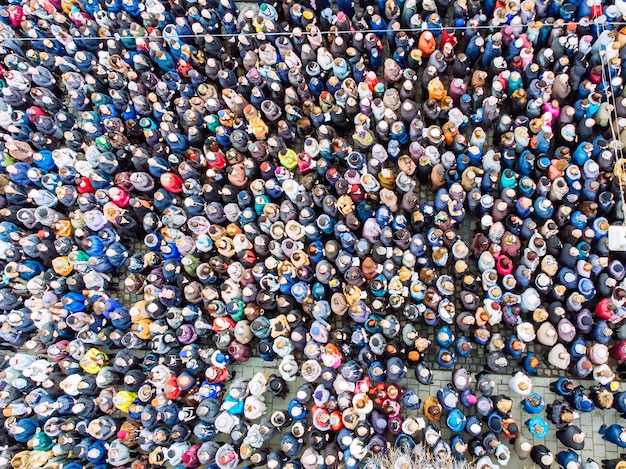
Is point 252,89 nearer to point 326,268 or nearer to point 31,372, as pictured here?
point 326,268

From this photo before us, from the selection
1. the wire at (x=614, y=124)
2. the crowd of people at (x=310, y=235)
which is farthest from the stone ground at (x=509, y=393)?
the wire at (x=614, y=124)

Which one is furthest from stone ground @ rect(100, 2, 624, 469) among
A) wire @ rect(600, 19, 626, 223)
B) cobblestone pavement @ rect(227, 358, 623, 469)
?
wire @ rect(600, 19, 626, 223)

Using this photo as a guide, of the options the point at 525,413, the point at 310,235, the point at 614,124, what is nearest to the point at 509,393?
the point at 525,413

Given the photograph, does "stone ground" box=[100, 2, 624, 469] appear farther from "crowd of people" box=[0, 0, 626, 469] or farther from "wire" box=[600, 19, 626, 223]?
"wire" box=[600, 19, 626, 223]

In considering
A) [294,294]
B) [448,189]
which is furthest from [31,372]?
[448,189]

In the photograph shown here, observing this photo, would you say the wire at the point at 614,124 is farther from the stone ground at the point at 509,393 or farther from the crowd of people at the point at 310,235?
the stone ground at the point at 509,393

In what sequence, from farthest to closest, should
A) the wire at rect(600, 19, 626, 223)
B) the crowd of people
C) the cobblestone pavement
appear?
the cobblestone pavement < the wire at rect(600, 19, 626, 223) < the crowd of people
